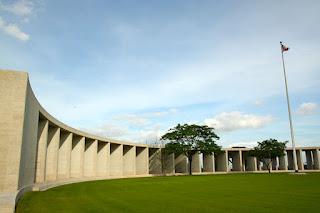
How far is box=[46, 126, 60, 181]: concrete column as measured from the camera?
31.9 metres

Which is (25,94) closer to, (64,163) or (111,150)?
(64,163)

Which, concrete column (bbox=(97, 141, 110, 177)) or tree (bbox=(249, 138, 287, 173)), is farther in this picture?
tree (bbox=(249, 138, 287, 173))

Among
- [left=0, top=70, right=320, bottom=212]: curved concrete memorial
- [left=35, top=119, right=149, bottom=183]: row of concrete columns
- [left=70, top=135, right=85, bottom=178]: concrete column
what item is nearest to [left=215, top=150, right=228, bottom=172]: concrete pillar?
[left=0, top=70, right=320, bottom=212]: curved concrete memorial

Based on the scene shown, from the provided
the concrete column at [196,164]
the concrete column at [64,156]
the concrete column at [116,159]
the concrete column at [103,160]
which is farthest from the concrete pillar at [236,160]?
the concrete column at [64,156]

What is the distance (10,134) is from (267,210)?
14173 millimetres

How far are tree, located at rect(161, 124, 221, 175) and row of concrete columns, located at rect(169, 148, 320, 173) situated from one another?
8272mm

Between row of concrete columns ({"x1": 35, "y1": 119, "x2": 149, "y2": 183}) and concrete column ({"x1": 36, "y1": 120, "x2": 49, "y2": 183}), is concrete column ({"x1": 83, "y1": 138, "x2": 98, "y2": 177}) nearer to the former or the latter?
row of concrete columns ({"x1": 35, "y1": 119, "x2": 149, "y2": 183})

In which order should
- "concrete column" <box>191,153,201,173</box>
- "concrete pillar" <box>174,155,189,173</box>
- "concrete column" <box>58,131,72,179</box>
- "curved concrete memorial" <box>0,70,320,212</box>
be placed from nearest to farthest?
"curved concrete memorial" <box>0,70,320,212</box> → "concrete column" <box>58,131,72,179</box> → "concrete column" <box>191,153,201,173</box> → "concrete pillar" <box>174,155,189,173</box>

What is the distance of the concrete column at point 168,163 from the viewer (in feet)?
212

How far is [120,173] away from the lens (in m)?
54.3

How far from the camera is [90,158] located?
46.0m

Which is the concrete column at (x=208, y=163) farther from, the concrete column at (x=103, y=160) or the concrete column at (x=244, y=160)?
the concrete column at (x=103, y=160)

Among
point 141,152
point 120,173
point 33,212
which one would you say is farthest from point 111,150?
point 33,212

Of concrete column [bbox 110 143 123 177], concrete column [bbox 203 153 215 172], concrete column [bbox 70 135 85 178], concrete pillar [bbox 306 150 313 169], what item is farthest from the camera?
concrete pillar [bbox 306 150 313 169]
